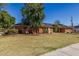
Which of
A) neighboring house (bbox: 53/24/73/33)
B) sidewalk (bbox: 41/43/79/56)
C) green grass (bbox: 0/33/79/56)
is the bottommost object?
sidewalk (bbox: 41/43/79/56)

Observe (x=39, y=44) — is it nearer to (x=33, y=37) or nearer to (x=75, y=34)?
(x=33, y=37)

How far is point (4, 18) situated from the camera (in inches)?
238

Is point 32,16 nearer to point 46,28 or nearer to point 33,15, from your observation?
point 33,15

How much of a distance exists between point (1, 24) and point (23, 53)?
695 millimetres

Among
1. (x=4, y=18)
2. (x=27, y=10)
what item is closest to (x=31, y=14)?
(x=27, y=10)

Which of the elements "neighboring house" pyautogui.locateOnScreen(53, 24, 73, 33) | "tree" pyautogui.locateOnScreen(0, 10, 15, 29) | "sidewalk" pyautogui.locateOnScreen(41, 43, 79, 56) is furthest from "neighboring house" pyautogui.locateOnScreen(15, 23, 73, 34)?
"sidewalk" pyautogui.locateOnScreen(41, 43, 79, 56)

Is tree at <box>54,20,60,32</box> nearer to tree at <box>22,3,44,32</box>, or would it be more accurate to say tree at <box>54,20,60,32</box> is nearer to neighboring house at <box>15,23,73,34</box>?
neighboring house at <box>15,23,73,34</box>

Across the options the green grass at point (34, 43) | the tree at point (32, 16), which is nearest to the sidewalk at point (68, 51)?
the green grass at point (34, 43)

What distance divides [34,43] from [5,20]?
69 centimetres

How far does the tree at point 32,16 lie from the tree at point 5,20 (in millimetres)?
225

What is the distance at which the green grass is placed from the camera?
19.4 ft

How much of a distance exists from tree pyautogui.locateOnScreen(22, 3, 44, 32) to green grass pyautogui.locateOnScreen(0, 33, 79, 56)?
0.21m

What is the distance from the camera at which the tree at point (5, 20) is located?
19.7ft

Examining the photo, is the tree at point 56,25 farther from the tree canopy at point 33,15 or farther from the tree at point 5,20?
the tree at point 5,20
